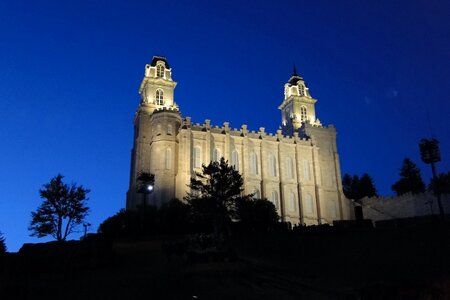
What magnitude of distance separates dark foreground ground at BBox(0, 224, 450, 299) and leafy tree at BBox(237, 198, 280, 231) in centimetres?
811

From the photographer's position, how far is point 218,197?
35.6 m

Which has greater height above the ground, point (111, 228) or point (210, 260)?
point (111, 228)

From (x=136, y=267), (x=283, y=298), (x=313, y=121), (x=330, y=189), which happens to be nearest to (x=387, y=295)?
(x=283, y=298)

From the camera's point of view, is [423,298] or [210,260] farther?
[210,260]

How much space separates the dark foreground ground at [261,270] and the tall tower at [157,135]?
79.2 ft

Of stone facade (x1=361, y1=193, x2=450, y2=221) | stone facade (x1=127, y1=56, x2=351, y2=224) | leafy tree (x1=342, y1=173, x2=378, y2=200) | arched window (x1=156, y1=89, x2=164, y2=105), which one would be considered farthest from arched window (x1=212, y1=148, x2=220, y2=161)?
leafy tree (x1=342, y1=173, x2=378, y2=200)

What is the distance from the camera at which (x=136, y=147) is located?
61281 mm

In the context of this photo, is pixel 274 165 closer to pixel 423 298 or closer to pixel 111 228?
pixel 111 228

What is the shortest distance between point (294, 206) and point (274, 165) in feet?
21.2

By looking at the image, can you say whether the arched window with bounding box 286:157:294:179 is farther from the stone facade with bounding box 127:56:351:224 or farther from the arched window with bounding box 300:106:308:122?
the arched window with bounding box 300:106:308:122

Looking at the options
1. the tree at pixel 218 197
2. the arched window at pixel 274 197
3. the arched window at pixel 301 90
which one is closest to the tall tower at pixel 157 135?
the arched window at pixel 274 197

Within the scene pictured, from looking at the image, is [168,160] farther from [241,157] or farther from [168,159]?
[241,157]

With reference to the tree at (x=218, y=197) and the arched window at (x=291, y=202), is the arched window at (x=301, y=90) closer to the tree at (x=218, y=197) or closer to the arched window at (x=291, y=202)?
the arched window at (x=291, y=202)

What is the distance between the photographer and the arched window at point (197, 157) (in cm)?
5642
